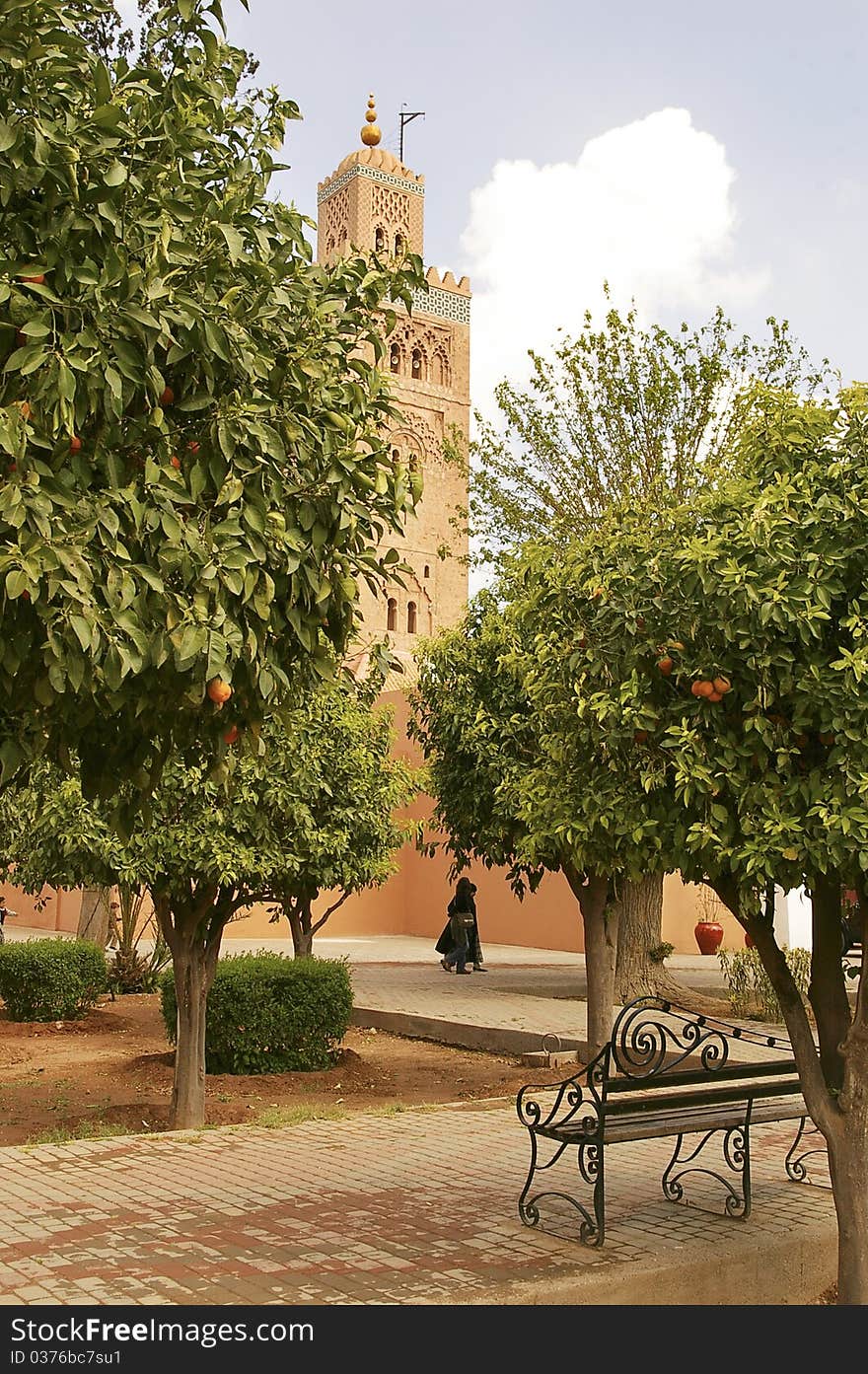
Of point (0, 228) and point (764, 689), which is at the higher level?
point (0, 228)

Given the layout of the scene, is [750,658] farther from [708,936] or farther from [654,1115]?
[708,936]

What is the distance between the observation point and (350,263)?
4445 millimetres

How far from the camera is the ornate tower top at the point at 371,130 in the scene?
45209 millimetres

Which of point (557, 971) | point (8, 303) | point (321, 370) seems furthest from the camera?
point (557, 971)

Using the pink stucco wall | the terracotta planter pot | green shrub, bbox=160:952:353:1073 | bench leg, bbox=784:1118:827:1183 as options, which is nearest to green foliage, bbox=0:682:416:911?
green shrub, bbox=160:952:353:1073

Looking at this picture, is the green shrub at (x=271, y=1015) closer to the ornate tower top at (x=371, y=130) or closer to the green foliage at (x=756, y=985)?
the green foliage at (x=756, y=985)

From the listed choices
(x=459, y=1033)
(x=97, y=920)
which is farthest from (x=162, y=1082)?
(x=97, y=920)

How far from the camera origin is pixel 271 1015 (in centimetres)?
1174

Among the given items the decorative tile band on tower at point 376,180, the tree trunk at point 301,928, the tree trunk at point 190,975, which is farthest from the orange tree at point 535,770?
the decorative tile band on tower at point 376,180

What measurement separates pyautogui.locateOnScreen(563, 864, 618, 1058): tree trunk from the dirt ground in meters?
0.67

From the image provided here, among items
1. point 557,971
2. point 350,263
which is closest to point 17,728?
point 350,263

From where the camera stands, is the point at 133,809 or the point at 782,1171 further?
the point at 782,1171

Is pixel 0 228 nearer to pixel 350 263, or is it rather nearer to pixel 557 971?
pixel 350 263
